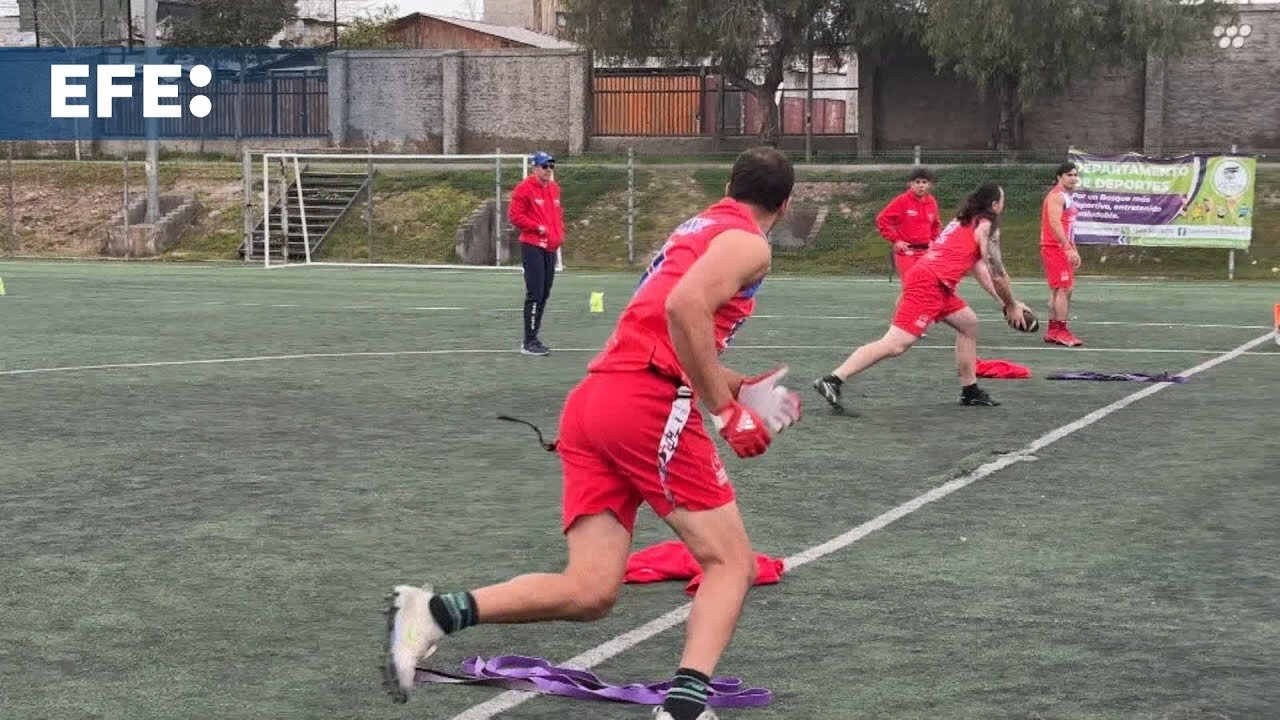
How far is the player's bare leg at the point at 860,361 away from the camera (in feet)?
42.4

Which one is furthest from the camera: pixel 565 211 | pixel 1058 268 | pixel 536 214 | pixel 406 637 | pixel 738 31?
pixel 738 31

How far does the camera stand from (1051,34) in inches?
1636

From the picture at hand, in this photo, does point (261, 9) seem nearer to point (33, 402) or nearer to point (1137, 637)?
point (33, 402)

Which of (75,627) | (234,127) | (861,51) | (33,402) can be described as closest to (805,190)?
(861,51)

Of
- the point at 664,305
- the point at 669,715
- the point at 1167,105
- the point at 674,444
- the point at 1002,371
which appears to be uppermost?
the point at 1167,105

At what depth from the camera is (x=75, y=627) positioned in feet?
22.3

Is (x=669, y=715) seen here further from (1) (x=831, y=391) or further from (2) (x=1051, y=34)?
(2) (x=1051, y=34)

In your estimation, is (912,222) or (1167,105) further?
(1167,105)

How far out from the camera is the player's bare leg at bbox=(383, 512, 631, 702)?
5320 millimetres

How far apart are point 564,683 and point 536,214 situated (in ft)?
39.2

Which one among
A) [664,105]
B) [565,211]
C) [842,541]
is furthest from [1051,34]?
[842,541]

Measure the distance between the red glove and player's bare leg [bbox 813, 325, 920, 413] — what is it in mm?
7676

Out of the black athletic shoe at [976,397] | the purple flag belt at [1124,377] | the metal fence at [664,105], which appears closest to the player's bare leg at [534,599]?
the black athletic shoe at [976,397]

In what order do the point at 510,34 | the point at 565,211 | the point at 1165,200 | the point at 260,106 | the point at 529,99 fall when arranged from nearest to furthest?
the point at 1165,200 → the point at 565,211 → the point at 529,99 → the point at 260,106 → the point at 510,34
